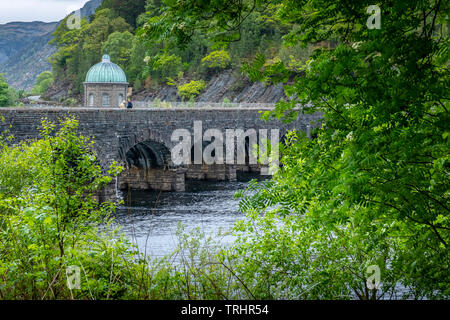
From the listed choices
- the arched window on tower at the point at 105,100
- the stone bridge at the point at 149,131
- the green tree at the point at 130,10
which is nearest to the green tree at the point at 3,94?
the arched window on tower at the point at 105,100

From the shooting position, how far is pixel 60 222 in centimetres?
723

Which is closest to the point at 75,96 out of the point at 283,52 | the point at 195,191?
the point at 283,52

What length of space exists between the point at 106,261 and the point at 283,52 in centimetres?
5411

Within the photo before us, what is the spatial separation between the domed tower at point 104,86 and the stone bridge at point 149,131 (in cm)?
935

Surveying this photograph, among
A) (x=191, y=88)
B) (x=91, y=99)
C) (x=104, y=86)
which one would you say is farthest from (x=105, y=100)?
(x=191, y=88)

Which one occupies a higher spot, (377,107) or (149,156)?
(377,107)

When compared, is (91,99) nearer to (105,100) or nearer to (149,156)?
(105,100)

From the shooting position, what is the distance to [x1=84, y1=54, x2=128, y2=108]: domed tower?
47781mm

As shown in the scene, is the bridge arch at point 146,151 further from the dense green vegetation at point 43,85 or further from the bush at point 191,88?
the dense green vegetation at point 43,85

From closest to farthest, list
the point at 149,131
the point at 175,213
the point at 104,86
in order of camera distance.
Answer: the point at 175,213
the point at 149,131
the point at 104,86

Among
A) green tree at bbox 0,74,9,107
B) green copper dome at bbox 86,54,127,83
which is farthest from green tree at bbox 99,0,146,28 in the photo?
green copper dome at bbox 86,54,127,83

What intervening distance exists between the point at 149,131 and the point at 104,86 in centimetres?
1514

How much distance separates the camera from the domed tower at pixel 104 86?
47.8m

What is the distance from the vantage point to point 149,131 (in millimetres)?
34312
